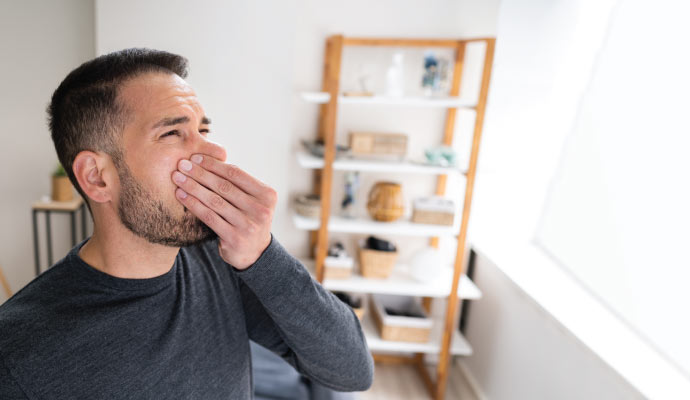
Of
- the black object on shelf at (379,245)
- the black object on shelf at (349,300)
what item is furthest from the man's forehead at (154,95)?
the black object on shelf at (349,300)

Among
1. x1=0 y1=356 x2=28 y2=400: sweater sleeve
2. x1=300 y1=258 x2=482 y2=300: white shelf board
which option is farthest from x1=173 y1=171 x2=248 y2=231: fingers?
x1=300 y1=258 x2=482 y2=300: white shelf board

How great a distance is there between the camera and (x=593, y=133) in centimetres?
215

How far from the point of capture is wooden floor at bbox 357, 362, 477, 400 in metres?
2.60

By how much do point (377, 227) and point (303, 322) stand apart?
1.43m

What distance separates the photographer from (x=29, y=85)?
2.50 meters

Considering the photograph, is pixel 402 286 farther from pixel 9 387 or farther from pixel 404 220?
pixel 9 387

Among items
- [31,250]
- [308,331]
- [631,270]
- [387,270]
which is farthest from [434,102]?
[31,250]

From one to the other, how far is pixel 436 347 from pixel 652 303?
44.3 inches

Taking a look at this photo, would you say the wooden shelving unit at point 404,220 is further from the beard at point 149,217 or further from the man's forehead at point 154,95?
the beard at point 149,217

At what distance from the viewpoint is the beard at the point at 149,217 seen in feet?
3.04

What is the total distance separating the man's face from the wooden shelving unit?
1258mm

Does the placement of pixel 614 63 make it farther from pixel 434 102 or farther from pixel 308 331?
pixel 308 331

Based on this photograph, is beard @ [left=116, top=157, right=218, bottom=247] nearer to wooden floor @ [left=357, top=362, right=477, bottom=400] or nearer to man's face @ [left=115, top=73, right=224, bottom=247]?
man's face @ [left=115, top=73, right=224, bottom=247]

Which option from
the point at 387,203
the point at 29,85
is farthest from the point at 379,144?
the point at 29,85
